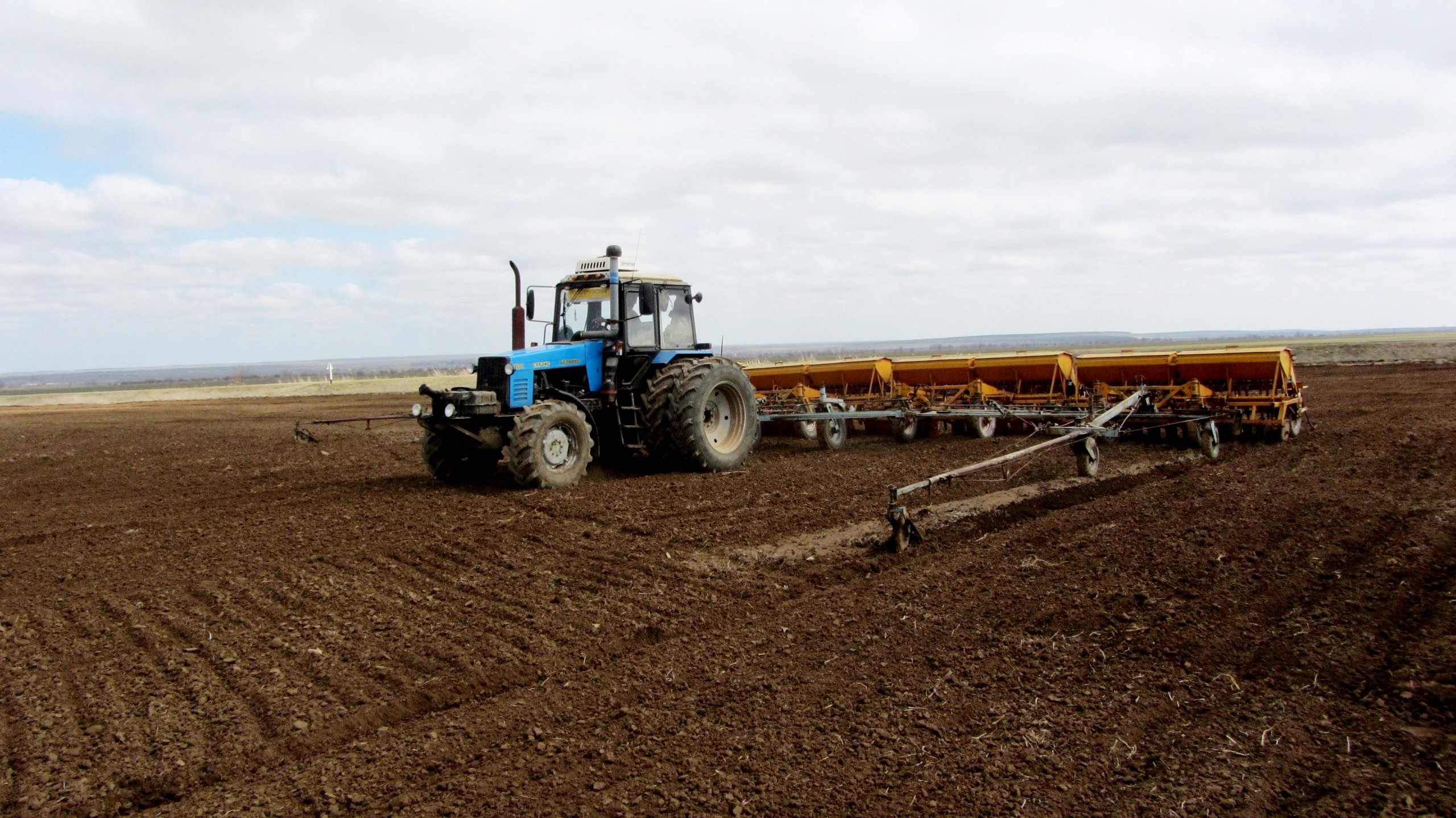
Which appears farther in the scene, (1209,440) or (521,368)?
(1209,440)

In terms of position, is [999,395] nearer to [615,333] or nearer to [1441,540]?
[615,333]

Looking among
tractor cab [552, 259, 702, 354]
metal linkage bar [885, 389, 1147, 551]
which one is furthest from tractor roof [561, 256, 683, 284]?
metal linkage bar [885, 389, 1147, 551]

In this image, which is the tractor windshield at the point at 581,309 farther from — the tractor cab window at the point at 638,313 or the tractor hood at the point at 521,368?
the tractor hood at the point at 521,368

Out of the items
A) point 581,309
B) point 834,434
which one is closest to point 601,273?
point 581,309

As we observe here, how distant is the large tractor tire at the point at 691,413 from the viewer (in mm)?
10039

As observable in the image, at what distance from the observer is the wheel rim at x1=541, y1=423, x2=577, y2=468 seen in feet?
30.3

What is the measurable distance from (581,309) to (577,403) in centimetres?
125

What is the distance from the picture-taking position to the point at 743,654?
187 inches

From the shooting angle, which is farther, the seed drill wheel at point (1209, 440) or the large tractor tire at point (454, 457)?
the seed drill wheel at point (1209, 440)

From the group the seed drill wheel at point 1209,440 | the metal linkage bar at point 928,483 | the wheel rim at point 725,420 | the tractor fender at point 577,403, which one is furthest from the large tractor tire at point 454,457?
the seed drill wheel at point 1209,440

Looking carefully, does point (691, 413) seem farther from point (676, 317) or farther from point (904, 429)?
point (904, 429)

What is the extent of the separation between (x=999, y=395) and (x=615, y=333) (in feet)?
20.7

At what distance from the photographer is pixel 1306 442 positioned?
11695mm

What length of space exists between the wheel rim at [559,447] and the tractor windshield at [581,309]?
1.60m
